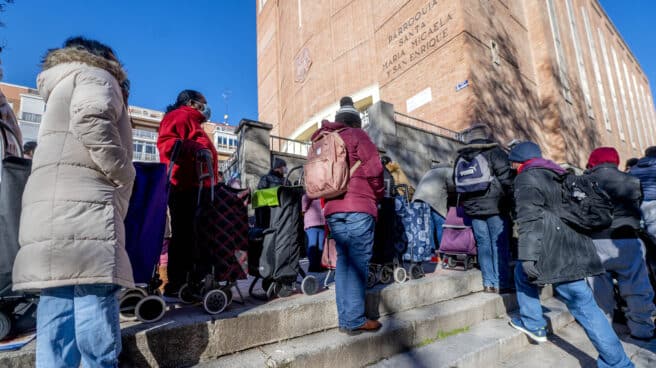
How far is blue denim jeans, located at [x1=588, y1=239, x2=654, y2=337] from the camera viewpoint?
3.43m

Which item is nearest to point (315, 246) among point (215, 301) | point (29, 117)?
point (215, 301)

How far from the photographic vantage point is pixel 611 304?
3.94m

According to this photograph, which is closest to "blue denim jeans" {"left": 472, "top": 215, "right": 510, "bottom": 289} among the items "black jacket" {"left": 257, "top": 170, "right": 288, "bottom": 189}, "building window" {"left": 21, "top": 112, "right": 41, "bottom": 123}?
"black jacket" {"left": 257, "top": 170, "right": 288, "bottom": 189}

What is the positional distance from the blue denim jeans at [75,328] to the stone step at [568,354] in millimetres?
3056

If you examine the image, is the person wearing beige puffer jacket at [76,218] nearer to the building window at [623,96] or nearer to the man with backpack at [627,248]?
the man with backpack at [627,248]

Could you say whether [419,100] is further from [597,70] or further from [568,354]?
[597,70]

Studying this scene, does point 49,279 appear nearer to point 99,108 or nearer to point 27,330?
point 99,108

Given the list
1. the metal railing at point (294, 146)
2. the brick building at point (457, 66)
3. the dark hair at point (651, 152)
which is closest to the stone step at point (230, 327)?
the dark hair at point (651, 152)

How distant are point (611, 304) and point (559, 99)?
19.1 m

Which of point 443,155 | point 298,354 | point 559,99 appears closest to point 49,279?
point 298,354

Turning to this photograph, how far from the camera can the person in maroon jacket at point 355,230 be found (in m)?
2.50

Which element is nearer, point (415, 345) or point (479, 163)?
point (415, 345)

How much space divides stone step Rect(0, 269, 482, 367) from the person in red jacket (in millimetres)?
357

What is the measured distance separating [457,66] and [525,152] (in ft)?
43.3
